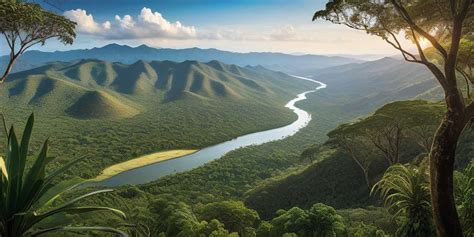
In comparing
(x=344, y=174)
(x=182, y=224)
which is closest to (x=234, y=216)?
(x=182, y=224)

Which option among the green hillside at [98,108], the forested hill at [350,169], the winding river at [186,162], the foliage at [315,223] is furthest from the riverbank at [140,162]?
the foliage at [315,223]

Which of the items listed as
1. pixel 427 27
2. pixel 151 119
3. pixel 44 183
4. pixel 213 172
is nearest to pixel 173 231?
pixel 427 27

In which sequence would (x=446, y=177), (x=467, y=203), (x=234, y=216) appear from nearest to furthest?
(x=446, y=177)
(x=467, y=203)
(x=234, y=216)

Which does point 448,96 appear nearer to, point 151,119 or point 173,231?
point 173,231

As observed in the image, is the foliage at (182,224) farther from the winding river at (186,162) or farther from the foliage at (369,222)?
the winding river at (186,162)

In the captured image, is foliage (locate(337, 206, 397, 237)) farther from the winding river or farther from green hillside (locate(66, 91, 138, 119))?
green hillside (locate(66, 91, 138, 119))

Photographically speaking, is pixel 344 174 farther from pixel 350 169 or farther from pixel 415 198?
pixel 415 198
